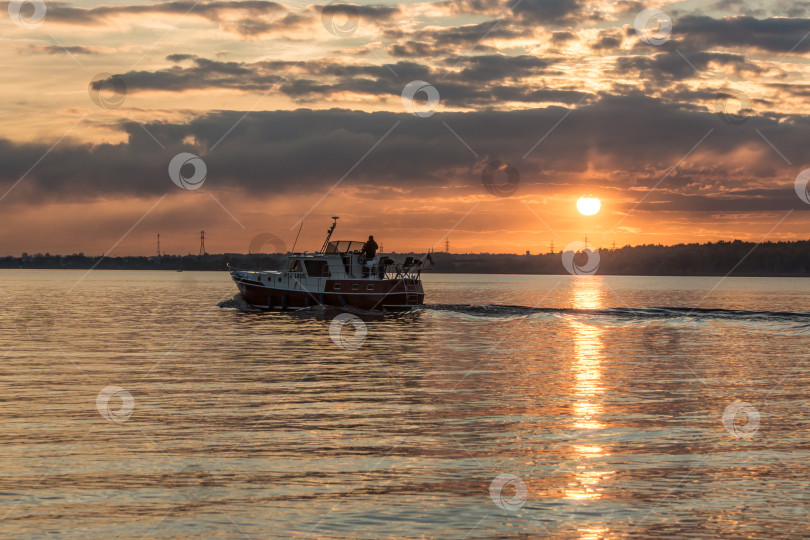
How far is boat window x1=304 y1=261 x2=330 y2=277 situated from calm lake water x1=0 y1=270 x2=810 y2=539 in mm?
26349

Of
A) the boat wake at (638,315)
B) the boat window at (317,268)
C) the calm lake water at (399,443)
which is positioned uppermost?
the boat window at (317,268)

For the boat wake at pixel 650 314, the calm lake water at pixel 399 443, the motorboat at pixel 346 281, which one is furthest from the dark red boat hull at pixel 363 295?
the calm lake water at pixel 399 443

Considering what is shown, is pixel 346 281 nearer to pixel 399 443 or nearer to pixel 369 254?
pixel 369 254

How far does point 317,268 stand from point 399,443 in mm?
50690

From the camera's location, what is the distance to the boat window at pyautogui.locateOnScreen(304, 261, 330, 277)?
68.5 metres

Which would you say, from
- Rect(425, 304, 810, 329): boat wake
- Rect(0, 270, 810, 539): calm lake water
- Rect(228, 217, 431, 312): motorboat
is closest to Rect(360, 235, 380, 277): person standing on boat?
Rect(228, 217, 431, 312): motorboat

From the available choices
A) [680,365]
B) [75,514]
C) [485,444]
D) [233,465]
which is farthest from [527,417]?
[680,365]

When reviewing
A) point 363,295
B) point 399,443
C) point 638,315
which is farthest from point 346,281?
point 399,443

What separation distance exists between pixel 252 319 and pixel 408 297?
1264cm

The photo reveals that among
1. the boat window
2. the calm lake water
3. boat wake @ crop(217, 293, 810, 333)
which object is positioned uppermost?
the boat window

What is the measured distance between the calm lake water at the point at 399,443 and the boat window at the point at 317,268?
26349 millimetres

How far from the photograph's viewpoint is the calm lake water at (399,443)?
13.3 meters

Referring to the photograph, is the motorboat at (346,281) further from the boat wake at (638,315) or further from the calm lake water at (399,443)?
the calm lake water at (399,443)

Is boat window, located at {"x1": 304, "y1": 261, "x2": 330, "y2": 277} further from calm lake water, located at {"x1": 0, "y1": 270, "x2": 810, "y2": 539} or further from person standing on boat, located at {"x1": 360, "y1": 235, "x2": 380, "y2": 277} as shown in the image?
calm lake water, located at {"x1": 0, "y1": 270, "x2": 810, "y2": 539}
